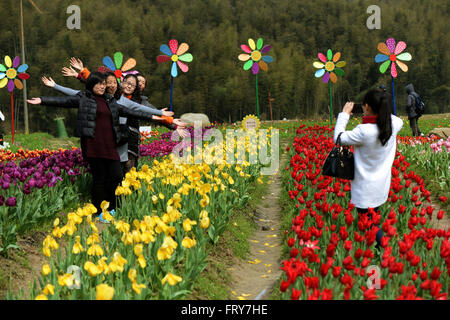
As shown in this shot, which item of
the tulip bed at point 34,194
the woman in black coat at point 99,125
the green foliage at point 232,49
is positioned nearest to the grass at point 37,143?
the tulip bed at point 34,194

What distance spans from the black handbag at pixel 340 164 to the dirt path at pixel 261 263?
0.95 m

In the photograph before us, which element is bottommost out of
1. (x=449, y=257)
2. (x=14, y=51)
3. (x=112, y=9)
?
(x=449, y=257)

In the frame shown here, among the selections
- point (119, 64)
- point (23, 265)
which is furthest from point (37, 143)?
point (23, 265)

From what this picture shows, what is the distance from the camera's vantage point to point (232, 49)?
130 feet

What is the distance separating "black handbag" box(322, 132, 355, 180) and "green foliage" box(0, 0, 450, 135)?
26479 mm

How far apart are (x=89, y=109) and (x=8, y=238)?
1.44 metres

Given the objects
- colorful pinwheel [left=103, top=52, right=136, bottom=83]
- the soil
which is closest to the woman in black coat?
the soil

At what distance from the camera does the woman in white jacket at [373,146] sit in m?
3.19

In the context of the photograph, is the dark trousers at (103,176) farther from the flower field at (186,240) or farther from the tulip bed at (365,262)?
the tulip bed at (365,262)
